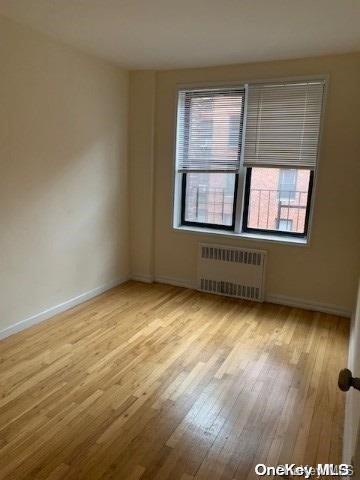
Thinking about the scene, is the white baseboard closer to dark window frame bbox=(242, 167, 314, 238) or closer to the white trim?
dark window frame bbox=(242, 167, 314, 238)

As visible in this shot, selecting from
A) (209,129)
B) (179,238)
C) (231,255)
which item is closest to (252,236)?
(231,255)

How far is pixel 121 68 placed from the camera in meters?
3.99

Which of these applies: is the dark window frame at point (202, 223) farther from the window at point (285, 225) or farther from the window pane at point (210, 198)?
Answer: the window at point (285, 225)

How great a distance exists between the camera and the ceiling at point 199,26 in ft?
7.72

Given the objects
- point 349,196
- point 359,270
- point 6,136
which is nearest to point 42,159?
point 6,136

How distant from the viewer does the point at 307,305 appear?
3.82 m

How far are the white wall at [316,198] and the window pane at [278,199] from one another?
0.71 feet

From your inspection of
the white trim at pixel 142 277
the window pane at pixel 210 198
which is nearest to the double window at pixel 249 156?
the window pane at pixel 210 198

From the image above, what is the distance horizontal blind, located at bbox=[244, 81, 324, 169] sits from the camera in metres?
3.49

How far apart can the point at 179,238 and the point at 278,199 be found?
1.28 m

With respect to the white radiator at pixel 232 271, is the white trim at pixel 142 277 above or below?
below

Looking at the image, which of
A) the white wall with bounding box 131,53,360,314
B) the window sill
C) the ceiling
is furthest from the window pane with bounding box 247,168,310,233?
the ceiling

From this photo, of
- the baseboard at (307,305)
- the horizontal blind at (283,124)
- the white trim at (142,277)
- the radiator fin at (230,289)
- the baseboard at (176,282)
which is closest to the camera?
the horizontal blind at (283,124)

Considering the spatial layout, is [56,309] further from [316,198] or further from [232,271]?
[316,198]
